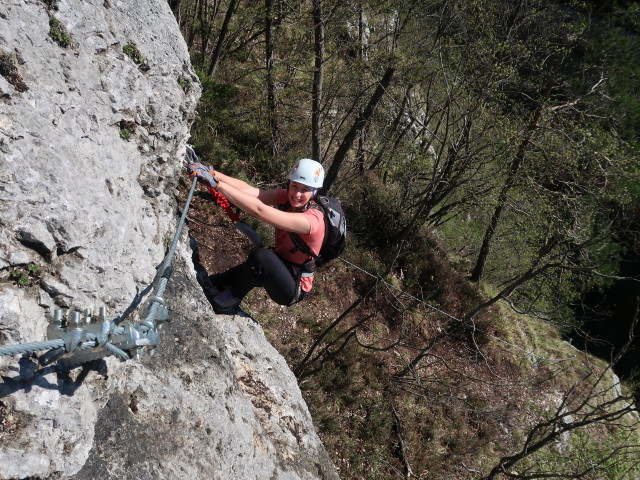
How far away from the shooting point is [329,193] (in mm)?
10578

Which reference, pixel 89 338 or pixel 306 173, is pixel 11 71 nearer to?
pixel 89 338

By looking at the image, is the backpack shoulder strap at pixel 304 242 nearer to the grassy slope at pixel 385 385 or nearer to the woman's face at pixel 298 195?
the woman's face at pixel 298 195

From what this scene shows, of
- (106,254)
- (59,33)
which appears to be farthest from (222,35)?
(106,254)

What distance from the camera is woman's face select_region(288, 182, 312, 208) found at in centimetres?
422

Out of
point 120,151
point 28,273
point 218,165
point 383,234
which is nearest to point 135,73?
point 120,151

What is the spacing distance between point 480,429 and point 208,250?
6.09m

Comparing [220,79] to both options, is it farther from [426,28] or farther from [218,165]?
[426,28]

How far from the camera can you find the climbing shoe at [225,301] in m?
4.22

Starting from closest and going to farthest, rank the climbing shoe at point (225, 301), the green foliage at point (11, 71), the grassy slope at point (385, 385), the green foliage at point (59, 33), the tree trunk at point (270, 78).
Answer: the green foliage at point (11, 71)
the green foliage at point (59, 33)
the climbing shoe at point (225, 301)
the grassy slope at point (385, 385)
the tree trunk at point (270, 78)

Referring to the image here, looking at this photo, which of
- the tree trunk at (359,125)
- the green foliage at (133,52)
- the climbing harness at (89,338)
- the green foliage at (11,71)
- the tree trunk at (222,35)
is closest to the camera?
the climbing harness at (89,338)

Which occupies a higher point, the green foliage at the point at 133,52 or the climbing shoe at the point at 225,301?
the green foliage at the point at 133,52

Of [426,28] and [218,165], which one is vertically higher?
[426,28]

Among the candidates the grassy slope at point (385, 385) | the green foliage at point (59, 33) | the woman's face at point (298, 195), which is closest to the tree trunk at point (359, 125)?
the grassy slope at point (385, 385)

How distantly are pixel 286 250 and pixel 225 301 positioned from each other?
2.23 ft
